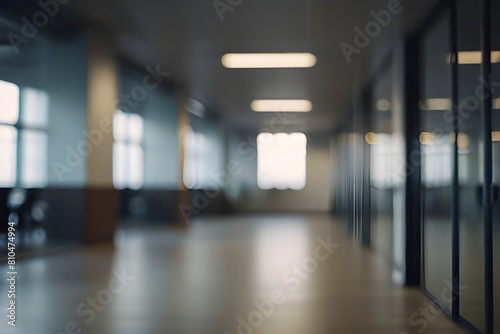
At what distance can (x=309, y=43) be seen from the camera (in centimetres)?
799

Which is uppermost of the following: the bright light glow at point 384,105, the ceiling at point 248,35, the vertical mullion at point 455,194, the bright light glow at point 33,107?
the ceiling at point 248,35

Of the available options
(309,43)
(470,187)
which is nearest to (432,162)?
(470,187)

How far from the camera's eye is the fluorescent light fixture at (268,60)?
8.84 m

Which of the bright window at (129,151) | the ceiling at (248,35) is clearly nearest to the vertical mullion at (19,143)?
the ceiling at (248,35)

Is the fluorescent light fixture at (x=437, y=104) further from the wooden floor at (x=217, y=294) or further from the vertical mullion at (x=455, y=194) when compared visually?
the vertical mullion at (x=455, y=194)

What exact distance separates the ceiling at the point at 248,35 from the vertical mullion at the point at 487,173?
81.2 inches

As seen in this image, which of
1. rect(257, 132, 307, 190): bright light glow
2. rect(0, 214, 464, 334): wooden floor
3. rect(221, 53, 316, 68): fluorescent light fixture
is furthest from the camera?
rect(257, 132, 307, 190): bright light glow

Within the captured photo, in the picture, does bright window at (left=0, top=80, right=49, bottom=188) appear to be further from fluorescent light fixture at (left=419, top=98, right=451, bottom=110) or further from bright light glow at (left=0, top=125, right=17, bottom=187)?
fluorescent light fixture at (left=419, top=98, right=451, bottom=110)

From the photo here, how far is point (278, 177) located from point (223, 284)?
57.6 ft

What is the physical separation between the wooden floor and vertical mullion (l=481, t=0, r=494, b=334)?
1.80ft

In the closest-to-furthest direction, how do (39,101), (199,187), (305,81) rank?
(39,101) < (305,81) < (199,187)

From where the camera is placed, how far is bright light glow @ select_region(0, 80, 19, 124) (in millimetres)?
9055

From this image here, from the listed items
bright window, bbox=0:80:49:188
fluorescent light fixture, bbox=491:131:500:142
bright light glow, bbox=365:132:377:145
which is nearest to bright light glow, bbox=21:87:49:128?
bright window, bbox=0:80:49:188

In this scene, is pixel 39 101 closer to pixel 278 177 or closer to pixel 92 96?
pixel 92 96
